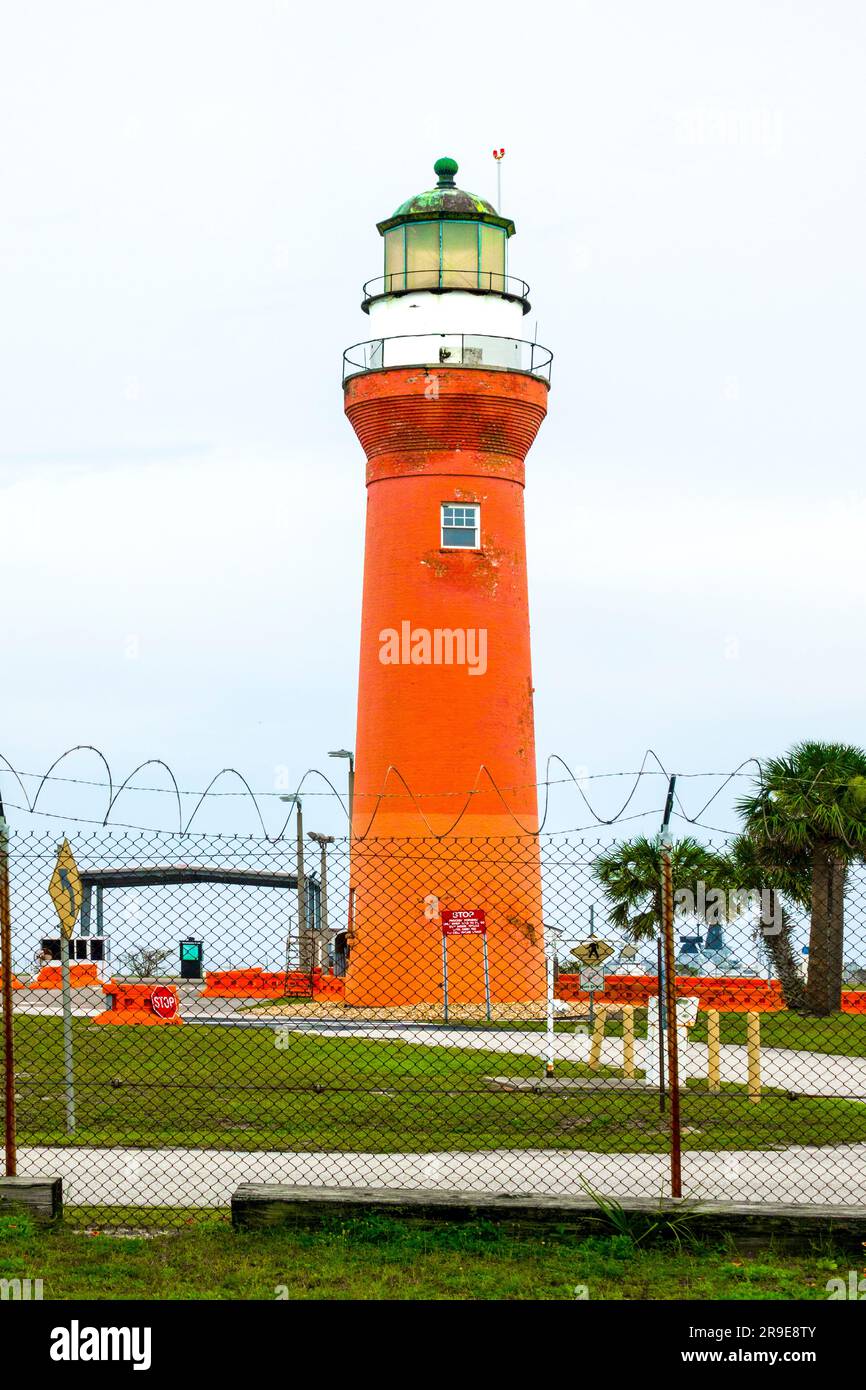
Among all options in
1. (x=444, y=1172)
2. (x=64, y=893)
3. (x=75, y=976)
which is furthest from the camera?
(x=75, y=976)

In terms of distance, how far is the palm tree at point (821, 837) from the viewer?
127 ft

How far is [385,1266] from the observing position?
1091 centimetres

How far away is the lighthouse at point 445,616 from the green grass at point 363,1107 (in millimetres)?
9427

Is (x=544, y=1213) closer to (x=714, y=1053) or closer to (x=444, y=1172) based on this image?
(x=444, y=1172)

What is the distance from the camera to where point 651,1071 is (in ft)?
84.6

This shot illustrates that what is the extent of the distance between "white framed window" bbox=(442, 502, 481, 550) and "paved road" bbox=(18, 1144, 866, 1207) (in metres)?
22.2

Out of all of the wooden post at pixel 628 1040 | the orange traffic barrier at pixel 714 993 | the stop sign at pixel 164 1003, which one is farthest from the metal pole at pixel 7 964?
the orange traffic barrier at pixel 714 993

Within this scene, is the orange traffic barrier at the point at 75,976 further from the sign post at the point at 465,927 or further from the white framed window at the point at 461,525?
the white framed window at the point at 461,525

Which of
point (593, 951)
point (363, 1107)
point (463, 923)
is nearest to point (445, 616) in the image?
point (463, 923)

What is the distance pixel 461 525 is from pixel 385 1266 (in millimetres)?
28334

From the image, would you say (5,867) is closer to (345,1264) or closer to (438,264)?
(345,1264)

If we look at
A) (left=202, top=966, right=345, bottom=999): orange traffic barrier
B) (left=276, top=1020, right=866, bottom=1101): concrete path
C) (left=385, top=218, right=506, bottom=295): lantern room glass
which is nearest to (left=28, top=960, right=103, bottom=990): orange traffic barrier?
(left=202, top=966, right=345, bottom=999): orange traffic barrier
